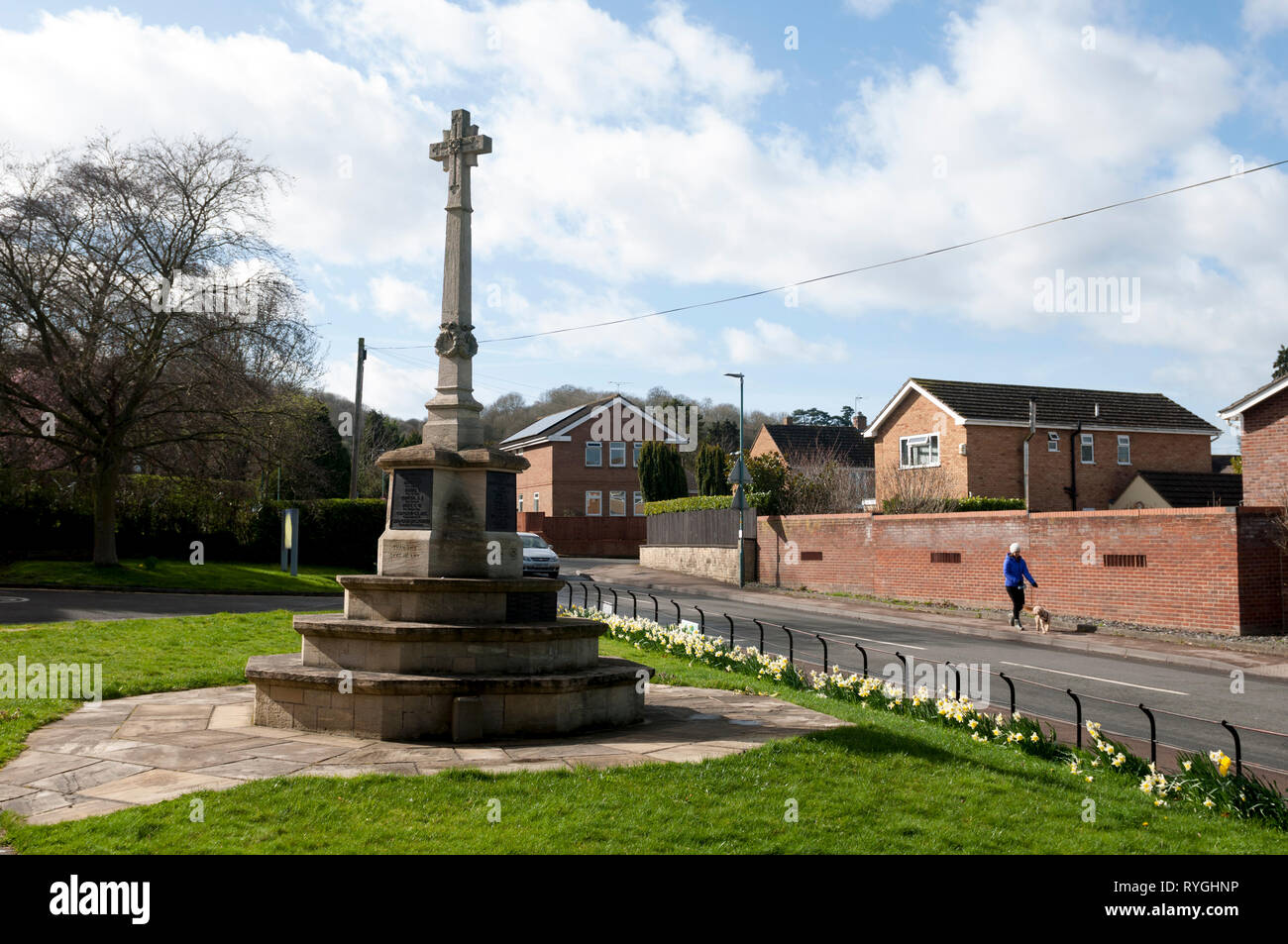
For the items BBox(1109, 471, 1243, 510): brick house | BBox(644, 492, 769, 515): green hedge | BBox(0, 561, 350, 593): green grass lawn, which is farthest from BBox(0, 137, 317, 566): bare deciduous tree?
BBox(1109, 471, 1243, 510): brick house

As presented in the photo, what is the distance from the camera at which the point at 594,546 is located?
2040 inches

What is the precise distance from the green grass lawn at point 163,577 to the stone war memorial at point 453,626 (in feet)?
59.4

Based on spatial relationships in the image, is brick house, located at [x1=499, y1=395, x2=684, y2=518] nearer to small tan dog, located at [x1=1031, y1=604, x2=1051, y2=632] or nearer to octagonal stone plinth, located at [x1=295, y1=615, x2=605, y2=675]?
small tan dog, located at [x1=1031, y1=604, x2=1051, y2=632]

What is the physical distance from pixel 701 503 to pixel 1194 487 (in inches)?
734

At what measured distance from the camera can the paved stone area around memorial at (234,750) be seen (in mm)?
5812

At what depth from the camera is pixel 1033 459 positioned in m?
37.4

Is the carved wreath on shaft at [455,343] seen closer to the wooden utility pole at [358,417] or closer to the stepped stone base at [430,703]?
the stepped stone base at [430,703]

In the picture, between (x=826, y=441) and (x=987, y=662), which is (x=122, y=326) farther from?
(x=826, y=441)

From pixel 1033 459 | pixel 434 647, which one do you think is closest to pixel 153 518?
pixel 434 647

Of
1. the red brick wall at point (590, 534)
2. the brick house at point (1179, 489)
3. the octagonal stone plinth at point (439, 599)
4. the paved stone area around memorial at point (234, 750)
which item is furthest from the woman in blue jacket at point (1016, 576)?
the red brick wall at point (590, 534)

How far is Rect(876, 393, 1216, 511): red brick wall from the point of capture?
1436 inches
